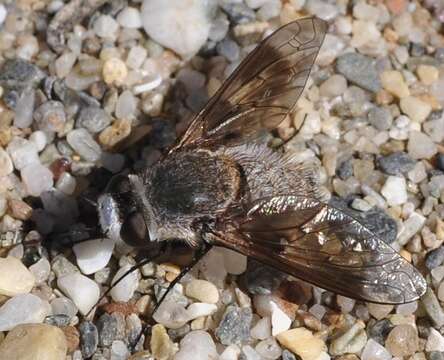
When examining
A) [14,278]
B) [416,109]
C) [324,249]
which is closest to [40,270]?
[14,278]

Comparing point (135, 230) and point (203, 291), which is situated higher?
point (135, 230)

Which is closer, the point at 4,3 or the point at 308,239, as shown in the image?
the point at 308,239

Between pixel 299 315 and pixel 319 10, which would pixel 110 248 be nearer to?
pixel 299 315

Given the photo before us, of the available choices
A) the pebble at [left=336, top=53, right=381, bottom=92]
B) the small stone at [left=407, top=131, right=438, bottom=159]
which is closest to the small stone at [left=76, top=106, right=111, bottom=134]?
the pebble at [left=336, top=53, right=381, bottom=92]

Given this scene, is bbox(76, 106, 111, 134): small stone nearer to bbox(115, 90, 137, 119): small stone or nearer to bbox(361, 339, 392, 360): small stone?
bbox(115, 90, 137, 119): small stone

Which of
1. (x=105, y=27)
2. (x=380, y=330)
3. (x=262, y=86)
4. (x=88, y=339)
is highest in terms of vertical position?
(x=262, y=86)

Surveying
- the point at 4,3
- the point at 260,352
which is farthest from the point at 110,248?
the point at 4,3

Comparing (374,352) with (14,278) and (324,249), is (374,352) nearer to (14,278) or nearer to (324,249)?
(324,249)
